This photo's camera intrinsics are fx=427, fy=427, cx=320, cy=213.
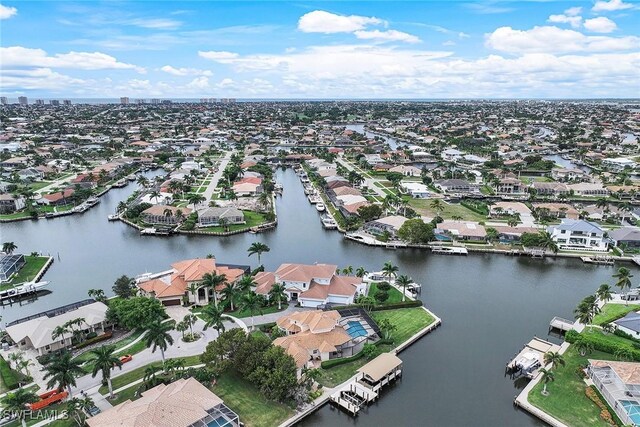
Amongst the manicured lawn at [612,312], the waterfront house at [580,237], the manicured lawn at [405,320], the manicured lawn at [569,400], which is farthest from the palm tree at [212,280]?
the waterfront house at [580,237]

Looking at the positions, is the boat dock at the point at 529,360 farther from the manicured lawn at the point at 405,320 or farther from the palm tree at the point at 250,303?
the palm tree at the point at 250,303

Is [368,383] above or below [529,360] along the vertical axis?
below

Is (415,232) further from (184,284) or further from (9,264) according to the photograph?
(9,264)

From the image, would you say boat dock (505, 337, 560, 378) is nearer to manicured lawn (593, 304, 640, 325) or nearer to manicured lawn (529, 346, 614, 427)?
manicured lawn (529, 346, 614, 427)

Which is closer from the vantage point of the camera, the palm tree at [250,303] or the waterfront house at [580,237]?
the palm tree at [250,303]

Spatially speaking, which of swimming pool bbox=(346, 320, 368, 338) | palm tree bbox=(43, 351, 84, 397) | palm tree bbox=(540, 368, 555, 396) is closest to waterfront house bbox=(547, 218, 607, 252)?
palm tree bbox=(540, 368, 555, 396)

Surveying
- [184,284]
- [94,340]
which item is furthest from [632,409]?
[94,340]
